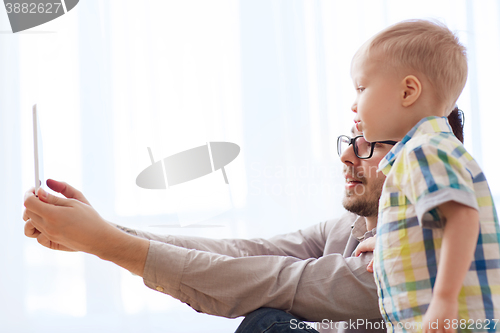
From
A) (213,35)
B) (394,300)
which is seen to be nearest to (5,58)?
(213,35)

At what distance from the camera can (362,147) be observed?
1.28 metres

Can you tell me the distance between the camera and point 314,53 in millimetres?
2332

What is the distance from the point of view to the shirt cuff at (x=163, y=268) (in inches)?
37.3

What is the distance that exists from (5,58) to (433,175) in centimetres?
214

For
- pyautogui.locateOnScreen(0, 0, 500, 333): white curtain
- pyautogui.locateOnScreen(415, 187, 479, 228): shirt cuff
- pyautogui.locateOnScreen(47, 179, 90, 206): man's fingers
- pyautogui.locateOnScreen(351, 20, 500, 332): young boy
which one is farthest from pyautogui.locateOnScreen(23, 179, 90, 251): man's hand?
pyautogui.locateOnScreen(0, 0, 500, 333): white curtain

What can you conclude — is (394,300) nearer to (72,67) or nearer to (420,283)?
(420,283)

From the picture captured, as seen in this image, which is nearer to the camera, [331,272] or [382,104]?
[382,104]

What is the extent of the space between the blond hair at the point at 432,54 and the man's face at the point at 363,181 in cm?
44

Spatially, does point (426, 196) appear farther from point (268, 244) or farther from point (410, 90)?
point (268, 244)

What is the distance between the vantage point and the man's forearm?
0.94 metres

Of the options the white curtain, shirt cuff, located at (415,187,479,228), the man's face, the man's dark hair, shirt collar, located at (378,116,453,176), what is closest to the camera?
shirt cuff, located at (415,187,479,228)

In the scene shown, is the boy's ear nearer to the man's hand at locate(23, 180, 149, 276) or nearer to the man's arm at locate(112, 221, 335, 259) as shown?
the man's hand at locate(23, 180, 149, 276)

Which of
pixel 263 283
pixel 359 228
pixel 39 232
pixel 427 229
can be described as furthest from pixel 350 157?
pixel 39 232

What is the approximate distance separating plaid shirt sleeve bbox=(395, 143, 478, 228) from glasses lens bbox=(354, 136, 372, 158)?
0.57m
